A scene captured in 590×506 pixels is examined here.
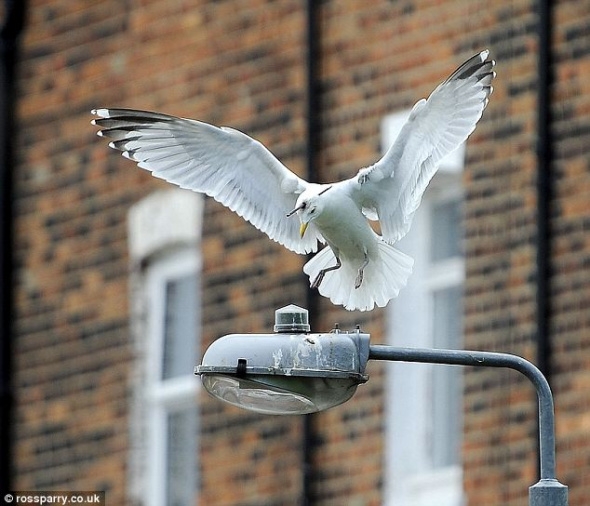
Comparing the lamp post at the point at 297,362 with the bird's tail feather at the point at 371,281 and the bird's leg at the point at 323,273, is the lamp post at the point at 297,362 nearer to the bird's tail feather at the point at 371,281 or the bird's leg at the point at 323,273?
the bird's tail feather at the point at 371,281

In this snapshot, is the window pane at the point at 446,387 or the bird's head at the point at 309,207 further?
the window pane at the point at 446,387

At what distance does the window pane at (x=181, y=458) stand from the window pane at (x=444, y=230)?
6.47ft

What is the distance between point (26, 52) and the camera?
47.1 ft

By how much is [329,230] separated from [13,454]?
5.69m

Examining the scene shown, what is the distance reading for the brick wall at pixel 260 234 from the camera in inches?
436

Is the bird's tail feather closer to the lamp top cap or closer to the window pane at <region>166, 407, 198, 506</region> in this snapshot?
the lamp top cap

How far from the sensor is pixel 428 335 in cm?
1203

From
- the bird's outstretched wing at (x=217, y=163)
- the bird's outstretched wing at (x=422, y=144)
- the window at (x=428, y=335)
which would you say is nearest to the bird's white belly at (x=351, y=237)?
the bird's outstretched wing at (x=422, y=144)

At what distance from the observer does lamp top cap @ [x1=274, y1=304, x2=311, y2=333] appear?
7219 millimetres

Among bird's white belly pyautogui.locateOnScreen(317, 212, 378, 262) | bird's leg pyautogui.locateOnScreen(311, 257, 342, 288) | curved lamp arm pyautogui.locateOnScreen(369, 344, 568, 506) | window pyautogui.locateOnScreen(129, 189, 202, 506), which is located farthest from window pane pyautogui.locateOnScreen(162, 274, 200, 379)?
curved lamp arm pyautogui.locateOnScreen(369, 344, 568, 506)

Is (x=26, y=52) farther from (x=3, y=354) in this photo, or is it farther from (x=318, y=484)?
(x=318, y=484)

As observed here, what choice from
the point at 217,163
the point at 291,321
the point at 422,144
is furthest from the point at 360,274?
the point at 291,321

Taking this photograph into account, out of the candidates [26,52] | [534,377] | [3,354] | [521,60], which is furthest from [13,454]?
[534,377]

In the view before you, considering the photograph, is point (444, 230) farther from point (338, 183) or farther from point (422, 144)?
point (422, 144)
